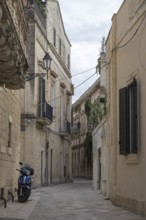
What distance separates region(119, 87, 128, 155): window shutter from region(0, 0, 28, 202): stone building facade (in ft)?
9.65

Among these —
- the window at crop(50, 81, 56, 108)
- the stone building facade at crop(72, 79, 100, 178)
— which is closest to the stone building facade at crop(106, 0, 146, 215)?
the window at crop(50, 81, 56, 108)

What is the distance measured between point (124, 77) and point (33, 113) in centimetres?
1235

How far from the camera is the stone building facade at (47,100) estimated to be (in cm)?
2755

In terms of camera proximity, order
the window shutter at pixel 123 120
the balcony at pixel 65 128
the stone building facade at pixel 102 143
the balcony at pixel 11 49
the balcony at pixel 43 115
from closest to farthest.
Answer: the balcony at pixel 11 49 → the window shutter at pixel 123 120 → the stone building facade at pixel 102 143 → the balcony at pixel 43 115 → the balcony at pixel 65 128

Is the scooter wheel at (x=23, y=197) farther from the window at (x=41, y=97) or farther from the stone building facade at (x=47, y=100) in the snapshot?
the window at (x=41, y=97)

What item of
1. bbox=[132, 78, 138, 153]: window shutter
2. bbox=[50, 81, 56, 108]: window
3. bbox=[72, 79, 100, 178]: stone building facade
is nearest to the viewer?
bbox=[132, 78, 138, 153]: window shutter

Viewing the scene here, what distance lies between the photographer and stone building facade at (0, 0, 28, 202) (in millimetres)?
9747

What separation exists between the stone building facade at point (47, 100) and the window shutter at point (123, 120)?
227 inches

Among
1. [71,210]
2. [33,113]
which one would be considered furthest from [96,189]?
[71,210]

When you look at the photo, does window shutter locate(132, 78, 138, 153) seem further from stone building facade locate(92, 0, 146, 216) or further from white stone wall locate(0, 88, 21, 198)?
white stone wall locate(0, 88, 21, 198)

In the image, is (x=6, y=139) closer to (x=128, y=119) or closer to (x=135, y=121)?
(x=128, y=119)

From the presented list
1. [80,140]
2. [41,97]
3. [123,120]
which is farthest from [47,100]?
[80,140]

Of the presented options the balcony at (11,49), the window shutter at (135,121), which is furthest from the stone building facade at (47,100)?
the balcony at (11,49)

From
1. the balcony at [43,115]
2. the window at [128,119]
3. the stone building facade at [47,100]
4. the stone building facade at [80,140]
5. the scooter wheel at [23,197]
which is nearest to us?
the window at [128,119]
